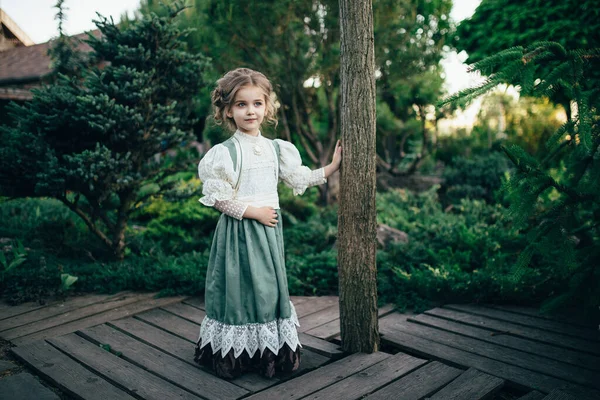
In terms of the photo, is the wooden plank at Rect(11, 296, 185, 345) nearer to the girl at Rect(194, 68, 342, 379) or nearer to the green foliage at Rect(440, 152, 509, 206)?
the girl at Rect(194, 68, 342, 379)

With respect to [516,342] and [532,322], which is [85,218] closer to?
[516,342]

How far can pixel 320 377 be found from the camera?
262cm

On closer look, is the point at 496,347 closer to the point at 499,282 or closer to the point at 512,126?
the point at 499,282

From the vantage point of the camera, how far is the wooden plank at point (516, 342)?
280cm

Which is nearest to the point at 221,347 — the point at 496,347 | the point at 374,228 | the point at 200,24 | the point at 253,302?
the point at 253,302

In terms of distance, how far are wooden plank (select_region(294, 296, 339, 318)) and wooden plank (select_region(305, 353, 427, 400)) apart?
103cm

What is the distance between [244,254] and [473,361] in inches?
61.2

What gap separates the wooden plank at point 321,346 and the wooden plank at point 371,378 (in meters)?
0.27

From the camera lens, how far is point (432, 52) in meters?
6.27

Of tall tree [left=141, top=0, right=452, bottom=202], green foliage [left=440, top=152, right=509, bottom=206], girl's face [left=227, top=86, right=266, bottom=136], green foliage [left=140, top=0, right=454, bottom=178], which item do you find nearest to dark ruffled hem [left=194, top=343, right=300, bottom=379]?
girl's face [left=227, top=86, right=266, bottom=136]

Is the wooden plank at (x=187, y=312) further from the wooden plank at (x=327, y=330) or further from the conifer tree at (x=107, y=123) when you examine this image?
the conifer tree at (x=107, y=123)

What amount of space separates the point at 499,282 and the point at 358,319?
154 cm

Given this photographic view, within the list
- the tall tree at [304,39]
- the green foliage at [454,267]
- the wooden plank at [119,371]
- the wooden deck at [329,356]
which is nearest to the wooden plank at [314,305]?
the wooden deck at [329,356]

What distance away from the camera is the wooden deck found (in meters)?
2.49
